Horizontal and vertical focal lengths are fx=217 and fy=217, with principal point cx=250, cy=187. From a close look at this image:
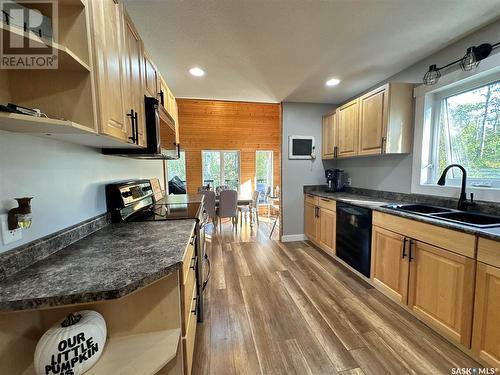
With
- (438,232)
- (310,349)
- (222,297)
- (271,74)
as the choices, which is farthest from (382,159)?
(222,297)

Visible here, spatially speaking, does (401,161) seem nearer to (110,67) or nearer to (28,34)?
(110,67)

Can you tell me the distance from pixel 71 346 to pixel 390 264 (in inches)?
90.7

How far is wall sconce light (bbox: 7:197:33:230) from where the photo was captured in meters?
0.85

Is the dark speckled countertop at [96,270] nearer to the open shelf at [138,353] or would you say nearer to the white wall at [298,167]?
the open shelf at [138,353]

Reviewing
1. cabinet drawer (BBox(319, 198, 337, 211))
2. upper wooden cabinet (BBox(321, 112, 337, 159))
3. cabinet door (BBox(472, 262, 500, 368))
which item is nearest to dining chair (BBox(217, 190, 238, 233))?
cabinet drawer (BBox(319, 198, 337, 211))

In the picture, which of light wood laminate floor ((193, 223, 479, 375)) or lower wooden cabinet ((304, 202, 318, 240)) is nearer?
light wood laminate floor ((193, 223, 479, 375))

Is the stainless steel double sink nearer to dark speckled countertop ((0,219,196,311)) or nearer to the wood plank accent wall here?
dark speckled countertop ((0,219,196,311))

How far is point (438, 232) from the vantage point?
5.10 feet

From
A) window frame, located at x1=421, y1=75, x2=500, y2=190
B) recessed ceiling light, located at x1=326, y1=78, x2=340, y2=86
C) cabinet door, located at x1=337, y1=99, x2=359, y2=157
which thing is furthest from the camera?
cabinet door, located at x1=337, y1=99, x2=359, y2=157

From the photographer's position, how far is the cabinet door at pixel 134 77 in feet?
4.37

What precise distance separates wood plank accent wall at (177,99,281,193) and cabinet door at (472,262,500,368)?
485 cm

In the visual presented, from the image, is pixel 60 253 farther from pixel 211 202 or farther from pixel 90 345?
pixel 211 202

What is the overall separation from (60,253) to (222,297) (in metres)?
1.49

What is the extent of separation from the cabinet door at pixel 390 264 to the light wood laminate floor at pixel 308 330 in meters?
0.13
